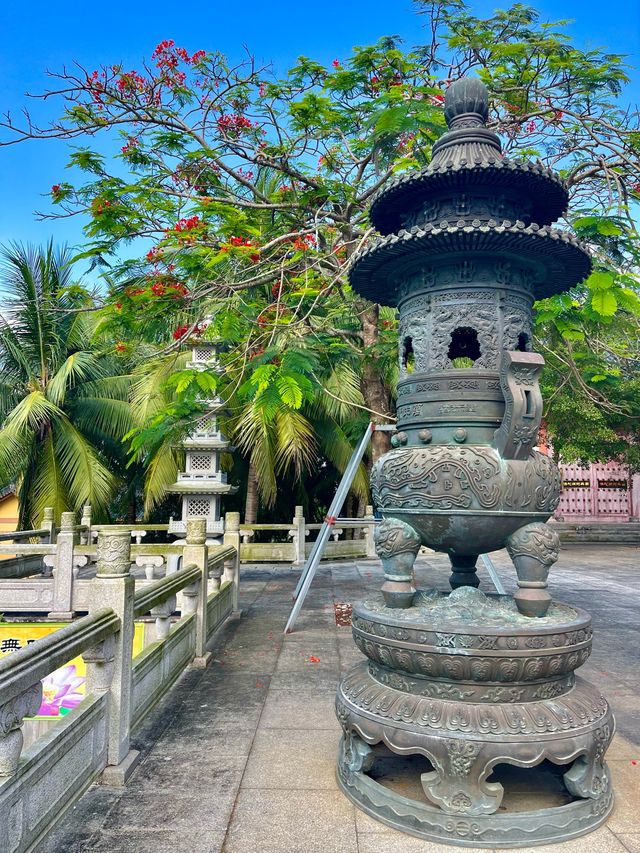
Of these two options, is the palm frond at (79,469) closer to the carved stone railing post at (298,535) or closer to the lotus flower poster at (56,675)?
the carved stone railing post at (298,535)

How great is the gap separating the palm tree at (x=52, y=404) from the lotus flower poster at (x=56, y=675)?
7.16m

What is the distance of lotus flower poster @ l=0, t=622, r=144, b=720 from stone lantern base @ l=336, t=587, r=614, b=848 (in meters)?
4.07

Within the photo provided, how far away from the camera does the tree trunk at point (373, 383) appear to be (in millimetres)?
8297

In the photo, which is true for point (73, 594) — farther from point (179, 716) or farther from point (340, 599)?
point (179, 716)

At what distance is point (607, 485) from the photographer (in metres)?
21.5

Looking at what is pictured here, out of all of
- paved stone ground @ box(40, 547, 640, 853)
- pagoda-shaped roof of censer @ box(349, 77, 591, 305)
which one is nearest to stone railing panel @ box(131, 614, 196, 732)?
paved stone ground @ box(40, 547, 640, 853)

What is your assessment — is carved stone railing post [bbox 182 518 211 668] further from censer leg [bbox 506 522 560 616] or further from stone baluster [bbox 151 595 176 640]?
censer leg [bbox 506 522 560 616]

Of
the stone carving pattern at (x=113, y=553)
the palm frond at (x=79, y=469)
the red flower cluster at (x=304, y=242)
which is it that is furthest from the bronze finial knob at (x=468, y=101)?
the palm frond at (x=79, y=469)

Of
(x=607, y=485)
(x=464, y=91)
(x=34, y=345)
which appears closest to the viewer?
(x=464, y=91)

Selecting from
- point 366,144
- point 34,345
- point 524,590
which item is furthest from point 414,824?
point 34,345

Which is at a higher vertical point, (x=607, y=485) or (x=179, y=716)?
(x=607, y=485)

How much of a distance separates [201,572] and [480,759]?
342cm

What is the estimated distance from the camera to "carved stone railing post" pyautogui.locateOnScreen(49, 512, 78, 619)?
8461 millimetres

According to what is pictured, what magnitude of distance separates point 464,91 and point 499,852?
14.4ft
